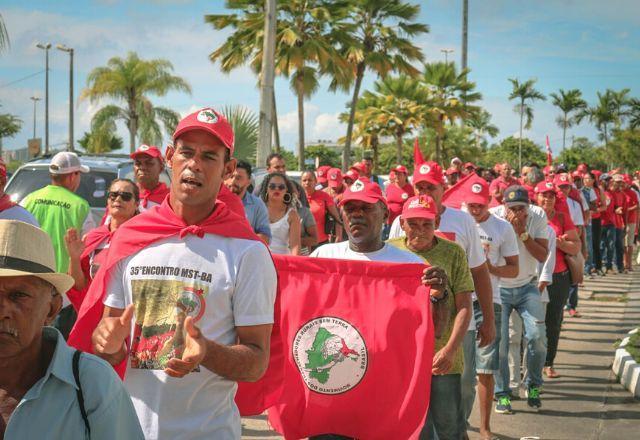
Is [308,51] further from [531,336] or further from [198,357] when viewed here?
[198,357]

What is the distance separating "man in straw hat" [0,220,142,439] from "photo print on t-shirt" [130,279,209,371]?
65cm

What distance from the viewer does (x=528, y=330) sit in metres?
A: 8.27

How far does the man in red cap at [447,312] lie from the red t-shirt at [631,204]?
1658 cm

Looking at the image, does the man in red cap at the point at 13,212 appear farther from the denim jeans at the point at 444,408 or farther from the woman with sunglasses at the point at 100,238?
the denim jeans at the point at 444,408

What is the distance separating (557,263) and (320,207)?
3.32 metres

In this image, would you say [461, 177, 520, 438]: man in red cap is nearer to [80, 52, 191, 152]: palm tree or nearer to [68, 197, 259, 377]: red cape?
[68, 197, 259, 377]: red cape

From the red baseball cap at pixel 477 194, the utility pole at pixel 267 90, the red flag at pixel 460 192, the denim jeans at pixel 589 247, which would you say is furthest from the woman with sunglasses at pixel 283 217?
the denim jeans at pixel 589 247

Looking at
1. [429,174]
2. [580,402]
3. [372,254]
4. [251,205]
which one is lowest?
[580,402]

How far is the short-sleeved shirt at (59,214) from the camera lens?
699 centimetres

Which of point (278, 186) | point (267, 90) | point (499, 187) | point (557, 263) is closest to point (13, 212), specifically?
point (278, 186)

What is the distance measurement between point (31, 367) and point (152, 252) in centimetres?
88

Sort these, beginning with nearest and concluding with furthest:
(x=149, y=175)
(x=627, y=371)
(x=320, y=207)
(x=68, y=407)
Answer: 1. (x=68, y=407)
2. (x=149, y=175)
3. (x=627, y=371)
4. (x=320, y=207)

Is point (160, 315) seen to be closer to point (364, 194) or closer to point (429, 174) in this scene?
point (364, 194)

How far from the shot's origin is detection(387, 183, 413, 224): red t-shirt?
12359mm
